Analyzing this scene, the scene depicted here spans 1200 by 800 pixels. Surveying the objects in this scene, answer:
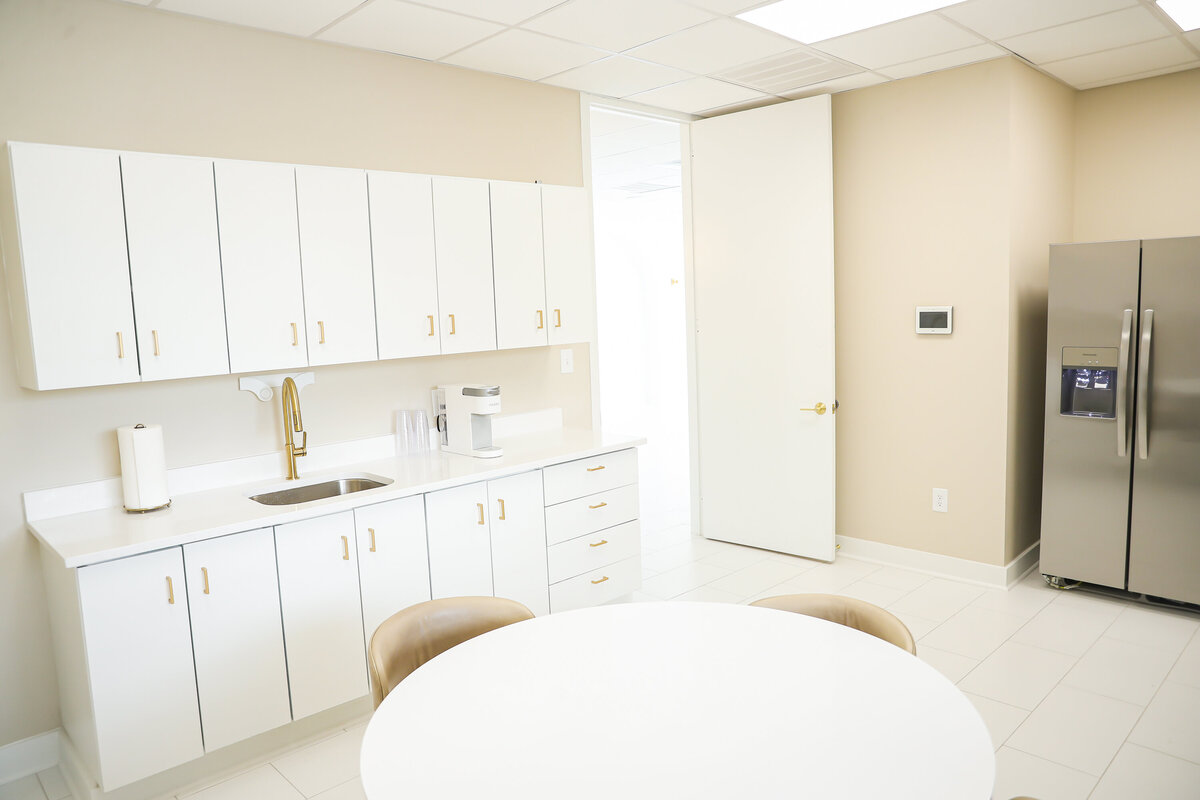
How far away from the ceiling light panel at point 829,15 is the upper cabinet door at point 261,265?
1.92 meters

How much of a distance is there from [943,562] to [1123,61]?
272cm

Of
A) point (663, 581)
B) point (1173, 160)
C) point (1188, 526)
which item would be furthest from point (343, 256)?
point (1173, 160)

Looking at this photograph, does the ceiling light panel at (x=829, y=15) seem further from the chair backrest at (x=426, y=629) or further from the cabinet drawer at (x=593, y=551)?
the chair backrest at (x=426, y=629)

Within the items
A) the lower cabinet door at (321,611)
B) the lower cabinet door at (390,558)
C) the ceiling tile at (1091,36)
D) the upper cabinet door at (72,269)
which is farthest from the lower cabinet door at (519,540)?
the ceiling tile at (1091,36)

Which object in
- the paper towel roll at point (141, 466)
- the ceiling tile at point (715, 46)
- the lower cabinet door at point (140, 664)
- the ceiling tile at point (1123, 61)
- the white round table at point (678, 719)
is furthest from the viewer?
the ceiling tile at point (1123, 61)

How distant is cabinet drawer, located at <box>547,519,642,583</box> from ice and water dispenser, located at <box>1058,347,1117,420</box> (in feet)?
7.33

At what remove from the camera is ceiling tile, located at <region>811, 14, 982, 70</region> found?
3371 mm

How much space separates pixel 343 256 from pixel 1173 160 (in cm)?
438

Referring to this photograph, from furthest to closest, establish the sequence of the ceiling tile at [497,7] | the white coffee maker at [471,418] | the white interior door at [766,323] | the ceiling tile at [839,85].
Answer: the white interior door at [766,323], the ceiling tile at [839,85], the white coffee maker at [471,418], the ceiling tile at [497,7]

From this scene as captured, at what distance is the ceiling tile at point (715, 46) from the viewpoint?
10.9ft

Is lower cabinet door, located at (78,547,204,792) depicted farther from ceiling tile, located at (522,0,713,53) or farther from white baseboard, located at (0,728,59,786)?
ceiling tile, located at (522,0,713,53)

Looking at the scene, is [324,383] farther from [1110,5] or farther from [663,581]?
[1110,5]

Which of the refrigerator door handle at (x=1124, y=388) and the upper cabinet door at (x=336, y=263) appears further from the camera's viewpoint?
the refrigerator door handle at (x=1124, y=388)

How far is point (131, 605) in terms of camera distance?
244cm
